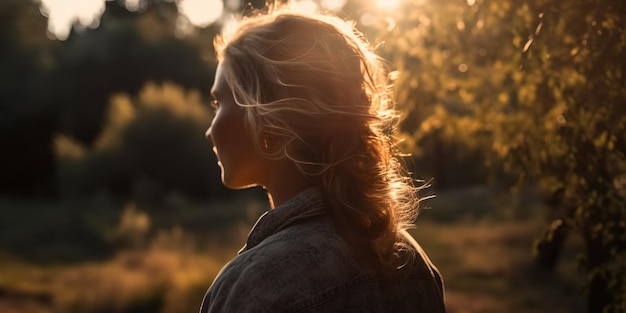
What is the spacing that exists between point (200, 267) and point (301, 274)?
1345cm

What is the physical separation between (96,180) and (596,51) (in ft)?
99.3

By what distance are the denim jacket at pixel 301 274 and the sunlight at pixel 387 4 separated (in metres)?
2.90

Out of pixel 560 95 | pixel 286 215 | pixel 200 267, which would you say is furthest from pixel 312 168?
pixel 200 267

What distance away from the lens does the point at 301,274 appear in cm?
162

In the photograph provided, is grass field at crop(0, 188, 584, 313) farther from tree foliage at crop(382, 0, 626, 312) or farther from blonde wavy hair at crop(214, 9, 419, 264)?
blonde wavy hair at crop(214, 9, 419, 264)

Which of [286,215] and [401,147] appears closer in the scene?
[286,215]

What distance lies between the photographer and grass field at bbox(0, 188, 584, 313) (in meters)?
12.1

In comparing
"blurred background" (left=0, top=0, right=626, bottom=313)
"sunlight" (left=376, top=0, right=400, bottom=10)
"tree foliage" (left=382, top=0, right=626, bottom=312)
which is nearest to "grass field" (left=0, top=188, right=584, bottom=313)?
"blurred background" (left=0, top=0, right=626, bottom=313)

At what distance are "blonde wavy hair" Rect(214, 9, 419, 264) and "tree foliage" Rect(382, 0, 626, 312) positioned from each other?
1.36m

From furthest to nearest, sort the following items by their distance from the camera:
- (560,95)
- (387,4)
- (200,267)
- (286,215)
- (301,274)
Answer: (200,267), (387,4), (560,95), (286,215), (301,274)

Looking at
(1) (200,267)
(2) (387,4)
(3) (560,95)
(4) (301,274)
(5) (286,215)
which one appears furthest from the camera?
(1) (200,267)

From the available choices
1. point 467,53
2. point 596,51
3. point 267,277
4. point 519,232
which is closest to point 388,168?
point 267,277

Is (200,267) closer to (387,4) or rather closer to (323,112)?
(387,4)

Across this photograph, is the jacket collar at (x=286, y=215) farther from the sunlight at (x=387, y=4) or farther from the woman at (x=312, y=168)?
the sunlight at (x=387, y=4)
